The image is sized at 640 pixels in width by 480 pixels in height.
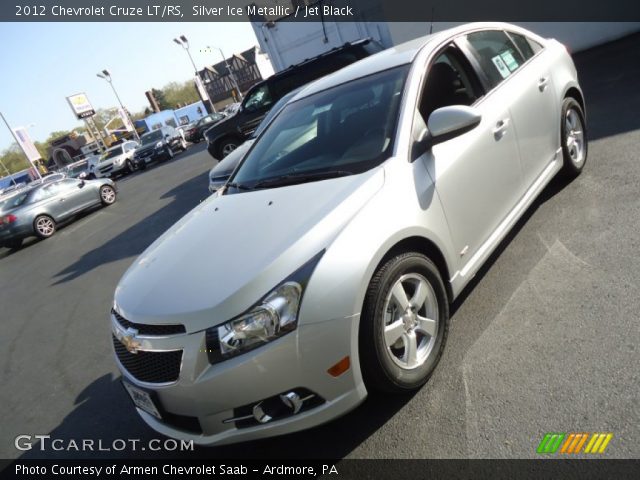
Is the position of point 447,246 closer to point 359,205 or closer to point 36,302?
point 359,205

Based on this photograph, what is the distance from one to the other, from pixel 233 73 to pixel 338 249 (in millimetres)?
100747

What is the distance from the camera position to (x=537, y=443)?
2039mm

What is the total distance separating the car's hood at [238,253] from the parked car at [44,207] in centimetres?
1261

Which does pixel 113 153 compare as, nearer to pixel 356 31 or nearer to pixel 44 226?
pixel 44 226

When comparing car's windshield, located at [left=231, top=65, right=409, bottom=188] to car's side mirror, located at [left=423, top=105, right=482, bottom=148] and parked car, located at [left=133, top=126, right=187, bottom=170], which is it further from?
parked car, located at [left=133, top=126, right=187, bottom=170]

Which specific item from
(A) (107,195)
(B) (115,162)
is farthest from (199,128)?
(A) (107,195)

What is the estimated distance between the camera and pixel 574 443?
6.49ft

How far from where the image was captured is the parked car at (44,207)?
1288 cm

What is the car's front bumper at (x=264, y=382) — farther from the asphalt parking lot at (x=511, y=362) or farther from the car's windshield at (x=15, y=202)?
the car's windshield at (x=15, y=202)

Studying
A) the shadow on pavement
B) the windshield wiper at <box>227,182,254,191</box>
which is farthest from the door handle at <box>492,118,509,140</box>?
the shadow on pavement

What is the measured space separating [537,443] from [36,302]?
7.73 meters

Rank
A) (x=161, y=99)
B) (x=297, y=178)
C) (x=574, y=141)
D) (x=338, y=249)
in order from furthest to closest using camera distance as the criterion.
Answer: (x=161, y=99), (x=574, y=141), (x=297, y=178), (x=338, y=249)

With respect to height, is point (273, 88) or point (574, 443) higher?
point (273, 88)
